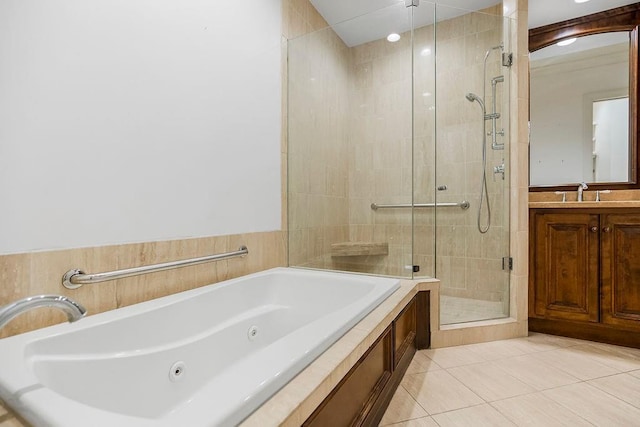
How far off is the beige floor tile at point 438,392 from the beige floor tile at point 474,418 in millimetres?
31

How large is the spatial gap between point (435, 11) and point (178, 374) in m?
2.79

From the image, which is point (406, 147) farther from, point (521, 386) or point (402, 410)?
point (402, 410)

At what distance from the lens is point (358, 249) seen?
254 cm

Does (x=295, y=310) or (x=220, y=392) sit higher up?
(x=220, y=392)

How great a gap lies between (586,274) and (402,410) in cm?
153

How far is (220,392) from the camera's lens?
613 mm

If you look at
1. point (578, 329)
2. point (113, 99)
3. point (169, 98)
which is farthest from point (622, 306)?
point (113, 99)

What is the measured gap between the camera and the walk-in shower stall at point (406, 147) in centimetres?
228

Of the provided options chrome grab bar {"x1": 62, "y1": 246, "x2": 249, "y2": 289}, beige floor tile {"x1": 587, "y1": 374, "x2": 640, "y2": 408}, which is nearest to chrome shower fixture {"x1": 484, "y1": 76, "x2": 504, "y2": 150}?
beige floor tile {"x1": 587, "y1": 374, "x2": 640, "y2": 408}

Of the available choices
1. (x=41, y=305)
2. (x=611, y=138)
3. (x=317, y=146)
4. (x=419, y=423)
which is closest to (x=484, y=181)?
(x=611, y=138)

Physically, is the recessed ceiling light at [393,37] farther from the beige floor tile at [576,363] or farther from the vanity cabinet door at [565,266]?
the beige floor tile at [576,363]

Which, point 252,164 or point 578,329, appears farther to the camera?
point 578,329

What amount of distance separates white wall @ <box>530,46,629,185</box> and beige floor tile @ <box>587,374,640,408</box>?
4.62ft

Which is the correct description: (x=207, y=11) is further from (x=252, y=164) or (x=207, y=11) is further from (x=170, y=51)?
(x=252, y=164)
